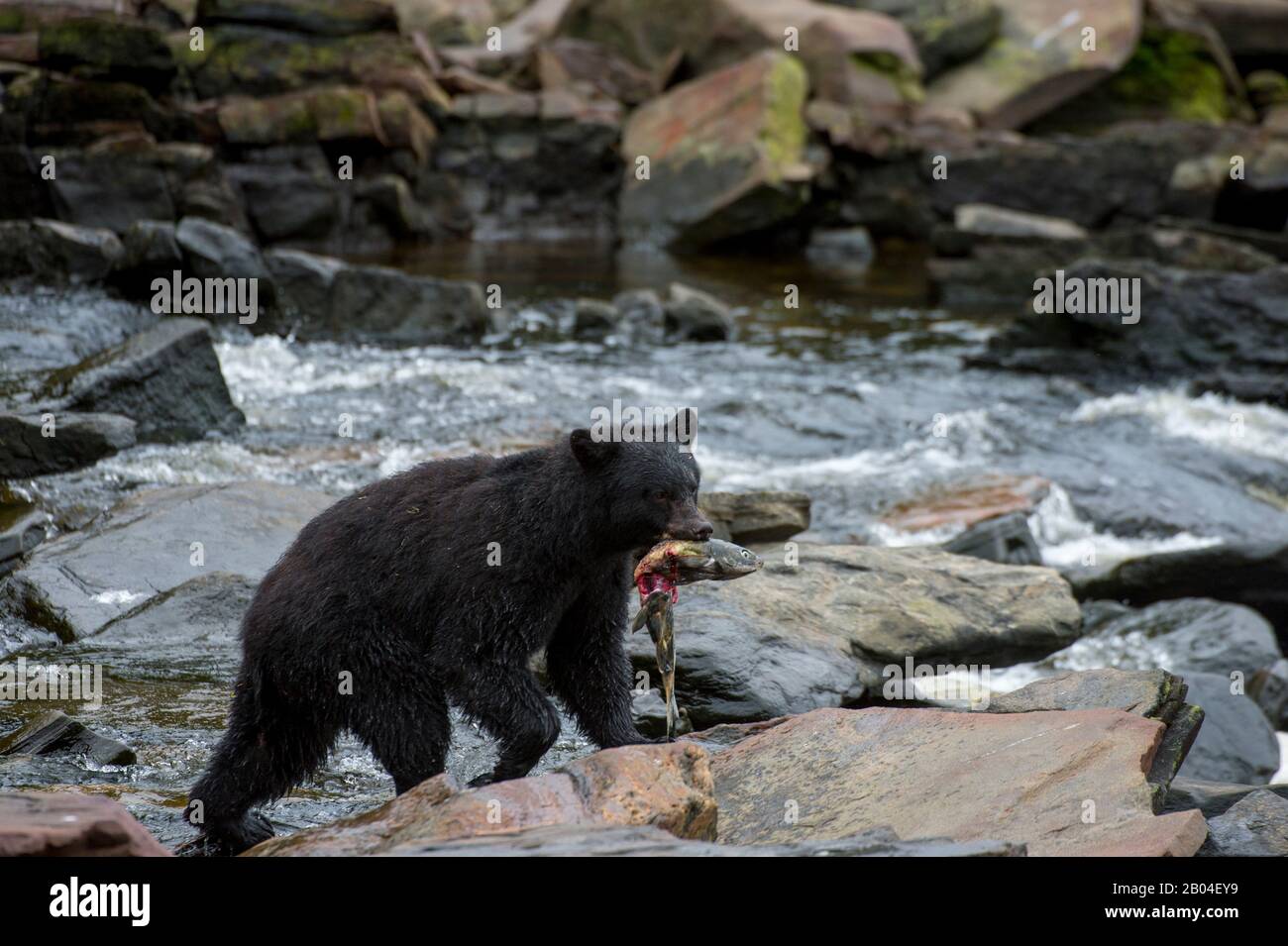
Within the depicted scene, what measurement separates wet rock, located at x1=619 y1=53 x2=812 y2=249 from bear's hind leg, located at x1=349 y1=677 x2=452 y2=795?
19.1 meters

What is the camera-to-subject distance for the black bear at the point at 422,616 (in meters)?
5.33

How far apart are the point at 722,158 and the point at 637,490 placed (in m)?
19.6

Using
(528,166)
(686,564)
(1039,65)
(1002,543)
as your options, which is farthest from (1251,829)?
(1039,65)

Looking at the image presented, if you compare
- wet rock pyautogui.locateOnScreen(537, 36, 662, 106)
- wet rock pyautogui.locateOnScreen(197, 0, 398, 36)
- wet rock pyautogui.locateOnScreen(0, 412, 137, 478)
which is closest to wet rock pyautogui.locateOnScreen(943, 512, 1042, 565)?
wet rock pyautogui.locateOnScreen(0, 412, 137, 478)

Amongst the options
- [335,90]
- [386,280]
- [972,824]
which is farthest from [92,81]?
[972,824]

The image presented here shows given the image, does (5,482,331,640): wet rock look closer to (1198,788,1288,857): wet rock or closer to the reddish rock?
the reddish rock

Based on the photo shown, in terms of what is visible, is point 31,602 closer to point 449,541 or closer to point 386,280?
point 449,541

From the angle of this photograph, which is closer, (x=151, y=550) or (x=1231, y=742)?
(x=1231, y=742)

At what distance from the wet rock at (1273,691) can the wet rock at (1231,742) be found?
47 centimetres

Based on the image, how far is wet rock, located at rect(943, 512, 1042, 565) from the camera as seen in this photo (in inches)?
403

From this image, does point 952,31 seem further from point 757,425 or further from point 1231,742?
point 1231,742

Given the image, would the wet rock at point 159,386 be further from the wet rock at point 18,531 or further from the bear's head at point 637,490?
the bear's head at point 637,490

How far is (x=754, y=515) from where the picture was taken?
9.41 metres

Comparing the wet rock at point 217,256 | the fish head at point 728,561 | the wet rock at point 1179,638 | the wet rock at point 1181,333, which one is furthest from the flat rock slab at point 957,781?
the wet rock at point 1181,333
